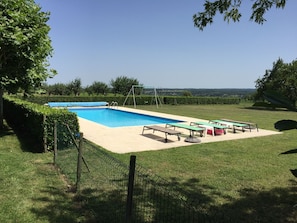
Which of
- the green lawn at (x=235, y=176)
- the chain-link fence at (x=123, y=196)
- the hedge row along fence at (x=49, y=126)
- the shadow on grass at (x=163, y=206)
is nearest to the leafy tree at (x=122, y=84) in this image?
the hedge row along fence at (x=49, y=126)

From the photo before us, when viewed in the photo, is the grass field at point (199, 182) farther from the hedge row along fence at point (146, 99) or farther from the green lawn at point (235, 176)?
the hedge row along fence at point (146, 99)

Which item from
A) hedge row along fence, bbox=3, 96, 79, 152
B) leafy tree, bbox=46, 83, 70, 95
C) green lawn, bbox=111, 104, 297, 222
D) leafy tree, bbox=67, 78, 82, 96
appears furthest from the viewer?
leafy tree, bbox=67, 78, 82, 96

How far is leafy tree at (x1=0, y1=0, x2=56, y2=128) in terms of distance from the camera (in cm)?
884

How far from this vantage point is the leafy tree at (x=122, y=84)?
132 feet

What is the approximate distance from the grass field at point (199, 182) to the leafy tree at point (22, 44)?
7.79ft

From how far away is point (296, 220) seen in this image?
13.4ft

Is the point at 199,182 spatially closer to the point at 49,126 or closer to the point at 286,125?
the point at 49,126

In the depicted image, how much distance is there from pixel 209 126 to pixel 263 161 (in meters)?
4.99

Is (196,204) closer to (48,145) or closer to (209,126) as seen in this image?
(48,145)

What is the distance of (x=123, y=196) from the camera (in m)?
4.94

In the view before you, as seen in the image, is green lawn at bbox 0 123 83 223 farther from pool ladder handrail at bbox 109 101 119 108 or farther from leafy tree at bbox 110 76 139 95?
leafy tree at bbox 110 76 139 95

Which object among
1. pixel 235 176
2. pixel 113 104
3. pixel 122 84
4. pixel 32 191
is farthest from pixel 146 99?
pixel 32 191

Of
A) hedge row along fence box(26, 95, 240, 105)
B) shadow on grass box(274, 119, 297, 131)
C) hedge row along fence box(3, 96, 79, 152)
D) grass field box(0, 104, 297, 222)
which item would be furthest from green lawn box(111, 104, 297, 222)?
hedge row along fence box(26, 95, 240, 105)

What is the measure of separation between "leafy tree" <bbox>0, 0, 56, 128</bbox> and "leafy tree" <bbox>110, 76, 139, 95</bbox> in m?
29.6
